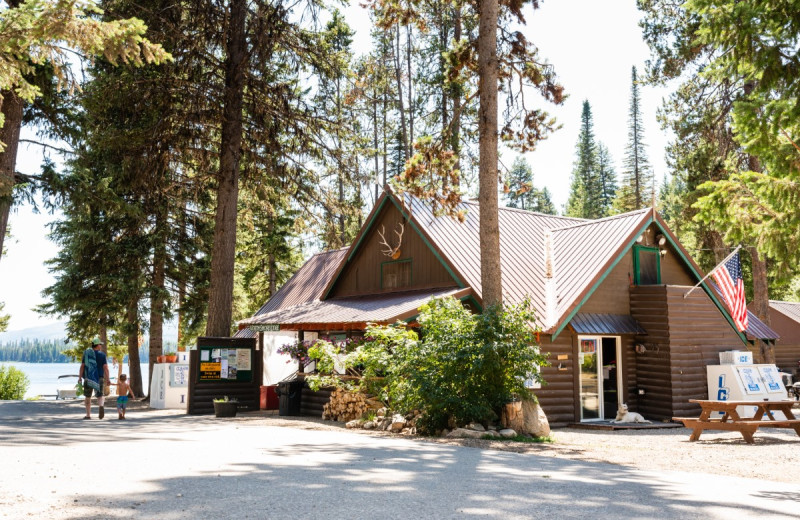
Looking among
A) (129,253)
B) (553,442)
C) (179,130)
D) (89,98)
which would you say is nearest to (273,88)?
(179,130)

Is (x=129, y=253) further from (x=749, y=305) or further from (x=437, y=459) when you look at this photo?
(x=749, y=305)

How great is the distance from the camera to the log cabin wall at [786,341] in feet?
121

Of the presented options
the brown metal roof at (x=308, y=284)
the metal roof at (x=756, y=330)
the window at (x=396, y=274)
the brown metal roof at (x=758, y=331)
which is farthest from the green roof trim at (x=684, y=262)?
the brown metal roof at (x=308, y=284)

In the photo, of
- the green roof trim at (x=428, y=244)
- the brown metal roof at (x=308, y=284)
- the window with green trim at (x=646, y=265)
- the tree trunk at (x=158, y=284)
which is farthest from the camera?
the brown metal roof at (x=308, y=284)

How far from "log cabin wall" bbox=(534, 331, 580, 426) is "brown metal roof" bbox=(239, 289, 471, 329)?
2.71 metres

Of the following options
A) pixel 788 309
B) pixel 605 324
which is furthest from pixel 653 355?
pixel 788 309

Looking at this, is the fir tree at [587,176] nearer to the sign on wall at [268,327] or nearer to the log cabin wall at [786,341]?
the log cabin wall at [786,341]

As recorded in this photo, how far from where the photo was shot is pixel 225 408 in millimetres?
18375

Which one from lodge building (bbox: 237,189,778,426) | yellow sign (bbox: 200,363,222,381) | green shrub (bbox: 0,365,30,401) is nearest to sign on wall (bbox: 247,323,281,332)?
lodge building (bbox: 237,189,778,426)

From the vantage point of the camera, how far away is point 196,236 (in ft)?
91.8

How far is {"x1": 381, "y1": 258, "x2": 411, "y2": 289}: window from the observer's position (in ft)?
70.4

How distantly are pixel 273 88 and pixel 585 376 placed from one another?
40.7 ft

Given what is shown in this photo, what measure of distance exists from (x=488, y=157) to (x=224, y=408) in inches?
373

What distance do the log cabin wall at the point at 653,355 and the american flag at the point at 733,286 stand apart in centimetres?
183
